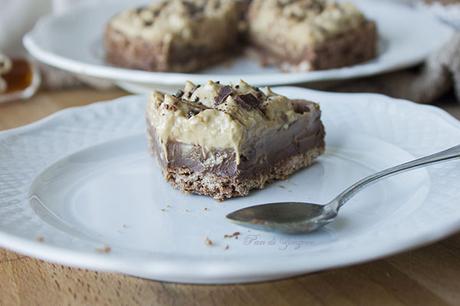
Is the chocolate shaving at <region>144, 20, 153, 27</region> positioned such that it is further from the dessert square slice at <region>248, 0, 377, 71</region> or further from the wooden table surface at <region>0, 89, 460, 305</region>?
the wooden table surface at <region>0, 89, 460, 305</region>

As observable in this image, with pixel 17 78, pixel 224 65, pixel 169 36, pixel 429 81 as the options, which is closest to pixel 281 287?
pixel 429 81

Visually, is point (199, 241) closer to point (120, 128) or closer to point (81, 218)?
point (81, 218)

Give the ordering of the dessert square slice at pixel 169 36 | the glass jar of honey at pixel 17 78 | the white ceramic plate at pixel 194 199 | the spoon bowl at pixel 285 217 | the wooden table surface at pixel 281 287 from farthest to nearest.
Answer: the dessert square slice at pixel 169 36 < the glass jar of honey at pixel 17 78 < the spoon bowl at pixel 285 217 < the wooden table surface at pixel 281 287 < the white ceramic plate at pixel 194 199

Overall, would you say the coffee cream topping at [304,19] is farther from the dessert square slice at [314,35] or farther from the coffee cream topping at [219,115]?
the coffee cream topping at [219,115]

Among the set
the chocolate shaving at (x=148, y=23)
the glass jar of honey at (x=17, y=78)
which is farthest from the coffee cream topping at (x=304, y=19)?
the glass jar of honey at (x=17, y=78)

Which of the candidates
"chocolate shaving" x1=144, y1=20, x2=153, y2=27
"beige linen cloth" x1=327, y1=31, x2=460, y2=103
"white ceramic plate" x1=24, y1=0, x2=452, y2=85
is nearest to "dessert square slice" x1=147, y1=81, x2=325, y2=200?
"white ceramic plate" x1=24, y1=0, x2=452, y2=85

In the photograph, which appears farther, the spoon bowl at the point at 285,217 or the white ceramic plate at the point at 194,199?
the spoon bowl at the point at 285,217
